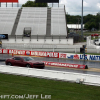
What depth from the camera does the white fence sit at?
58.3 feet

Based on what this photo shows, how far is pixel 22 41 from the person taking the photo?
57.9 metres

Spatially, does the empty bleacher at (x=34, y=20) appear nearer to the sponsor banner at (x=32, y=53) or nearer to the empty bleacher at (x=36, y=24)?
the empty bleacher at (x=36, y=24)

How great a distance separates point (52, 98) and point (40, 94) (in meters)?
1.19

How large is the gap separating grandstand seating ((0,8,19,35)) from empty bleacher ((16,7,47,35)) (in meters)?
2.50

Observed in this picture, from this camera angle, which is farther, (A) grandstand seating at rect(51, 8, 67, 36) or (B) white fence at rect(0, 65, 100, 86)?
(A) grandstand seating at rect(51, 8, 67, 36)

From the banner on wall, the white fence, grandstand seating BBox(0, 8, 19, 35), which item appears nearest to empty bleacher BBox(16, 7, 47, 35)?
grandstand seating BBox(0, 8, 19, 35)

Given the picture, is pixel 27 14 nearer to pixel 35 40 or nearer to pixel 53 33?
pixel 53 33

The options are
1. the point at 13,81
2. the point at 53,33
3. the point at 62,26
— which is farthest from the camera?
the point at 62,26

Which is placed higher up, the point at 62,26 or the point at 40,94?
the point at 62,26

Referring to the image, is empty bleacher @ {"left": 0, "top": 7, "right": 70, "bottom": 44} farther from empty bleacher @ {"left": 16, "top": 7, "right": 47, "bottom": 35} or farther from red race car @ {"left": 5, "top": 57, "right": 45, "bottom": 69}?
red race car @ {"left": 5, "top": 57, "right": 45, "bottom": 69}

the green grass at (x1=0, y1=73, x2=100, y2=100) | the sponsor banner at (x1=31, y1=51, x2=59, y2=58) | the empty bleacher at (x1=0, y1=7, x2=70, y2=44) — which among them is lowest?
the green grass at (x1=0, y1=73, x2=100, y2=100)

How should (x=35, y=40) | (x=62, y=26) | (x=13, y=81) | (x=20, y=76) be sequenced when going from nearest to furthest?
1. (x=13, y=81)
2. (x=20, y=76)
3. (x=35, y=40)
4. (x=62, y=26)

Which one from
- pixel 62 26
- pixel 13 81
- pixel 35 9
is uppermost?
pixel 35 9

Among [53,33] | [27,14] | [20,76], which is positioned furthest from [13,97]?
[27,14]
